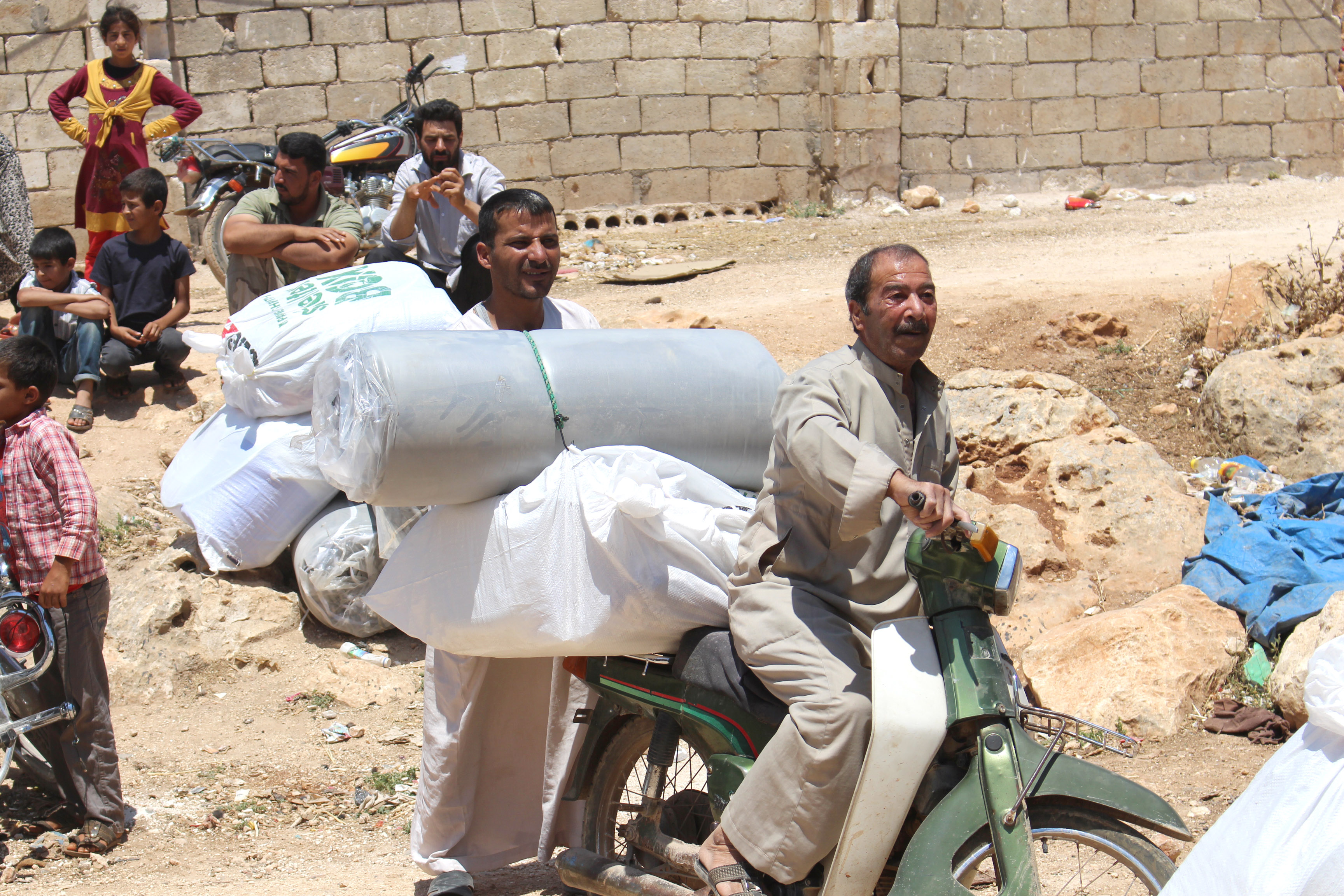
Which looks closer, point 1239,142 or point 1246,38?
point 1246,38

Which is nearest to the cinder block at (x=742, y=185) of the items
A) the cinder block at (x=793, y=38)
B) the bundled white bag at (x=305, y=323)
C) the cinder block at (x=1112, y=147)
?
the cinder block at (x=793, y=38)

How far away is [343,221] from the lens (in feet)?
19.8

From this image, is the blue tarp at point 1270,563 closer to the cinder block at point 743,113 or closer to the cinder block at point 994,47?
the cinder block at point 743,113

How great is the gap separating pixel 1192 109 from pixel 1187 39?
795 millimetres

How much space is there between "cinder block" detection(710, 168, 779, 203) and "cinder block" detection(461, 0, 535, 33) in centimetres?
255

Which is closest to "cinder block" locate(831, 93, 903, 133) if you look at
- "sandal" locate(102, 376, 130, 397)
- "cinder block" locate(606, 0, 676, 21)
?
"cinder block" locate(606, 0, 676, 21)

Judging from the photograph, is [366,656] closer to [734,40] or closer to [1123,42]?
[734,40]

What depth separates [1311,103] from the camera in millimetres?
14180

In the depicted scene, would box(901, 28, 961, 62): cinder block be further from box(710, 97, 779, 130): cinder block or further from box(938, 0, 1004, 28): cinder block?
box(710, 97, 779, 130): cinder block

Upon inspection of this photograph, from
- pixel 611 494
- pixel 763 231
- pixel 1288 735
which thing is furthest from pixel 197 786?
pixel 763 231

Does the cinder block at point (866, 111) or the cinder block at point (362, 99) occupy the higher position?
the cinder block at point (362, 99)

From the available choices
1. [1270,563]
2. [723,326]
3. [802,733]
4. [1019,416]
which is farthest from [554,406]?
[723,326]

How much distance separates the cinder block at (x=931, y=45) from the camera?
13.2m

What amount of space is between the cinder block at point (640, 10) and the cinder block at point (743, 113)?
0.99m
